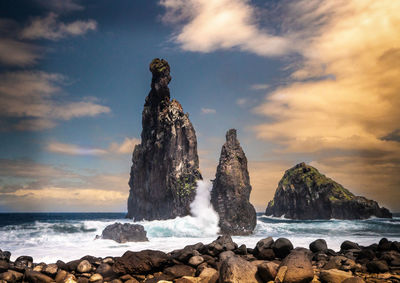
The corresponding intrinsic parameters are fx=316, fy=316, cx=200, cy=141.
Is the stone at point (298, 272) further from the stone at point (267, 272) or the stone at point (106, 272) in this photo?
the stone at point (106, 272)

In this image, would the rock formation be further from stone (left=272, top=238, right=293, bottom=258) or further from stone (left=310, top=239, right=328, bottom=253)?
stone (left=272, top=238, right=293, bottom=258)

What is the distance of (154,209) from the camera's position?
6394cm

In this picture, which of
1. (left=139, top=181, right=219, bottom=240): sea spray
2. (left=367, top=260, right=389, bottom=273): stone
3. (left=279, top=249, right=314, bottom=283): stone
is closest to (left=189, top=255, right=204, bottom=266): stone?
(left=279, top=249, right=314, bottom=283): stone

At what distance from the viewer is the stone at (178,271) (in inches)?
357

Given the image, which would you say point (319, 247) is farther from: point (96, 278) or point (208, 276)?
point (96, 278)

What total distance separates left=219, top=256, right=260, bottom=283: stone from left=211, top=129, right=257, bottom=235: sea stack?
1067 inches

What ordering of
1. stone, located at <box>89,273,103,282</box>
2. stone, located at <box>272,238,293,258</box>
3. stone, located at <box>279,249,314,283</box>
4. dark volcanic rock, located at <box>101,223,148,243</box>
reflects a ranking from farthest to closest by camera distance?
dark volcanic rock, located at <box>101,223,148,243</box> < stone, located at <box>272,238,293,258</box> < stone, located at <box>89,273,103,282</box> < stone, located at <box>279,249,314,283</box>

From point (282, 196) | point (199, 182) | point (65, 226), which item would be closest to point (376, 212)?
point (282, 196)

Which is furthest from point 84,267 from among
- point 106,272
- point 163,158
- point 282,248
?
point 163,158

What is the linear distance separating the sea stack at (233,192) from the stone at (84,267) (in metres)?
25.2

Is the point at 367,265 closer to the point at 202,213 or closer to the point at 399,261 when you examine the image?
the point at 399,261

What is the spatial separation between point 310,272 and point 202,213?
34.2m

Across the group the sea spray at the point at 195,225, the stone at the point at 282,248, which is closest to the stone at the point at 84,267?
the stone at the point at 282,248

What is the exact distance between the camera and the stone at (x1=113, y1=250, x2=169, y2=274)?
30.9 feet
